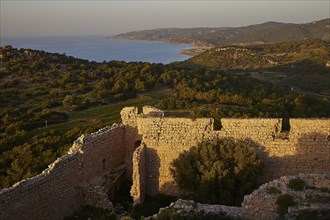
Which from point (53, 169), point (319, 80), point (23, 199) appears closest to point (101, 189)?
point (53, 169)

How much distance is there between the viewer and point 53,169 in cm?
1044

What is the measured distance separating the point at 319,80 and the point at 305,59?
16.2m

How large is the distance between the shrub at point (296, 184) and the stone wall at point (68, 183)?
5.18m

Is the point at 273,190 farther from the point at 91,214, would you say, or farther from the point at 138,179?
the point at 91,214

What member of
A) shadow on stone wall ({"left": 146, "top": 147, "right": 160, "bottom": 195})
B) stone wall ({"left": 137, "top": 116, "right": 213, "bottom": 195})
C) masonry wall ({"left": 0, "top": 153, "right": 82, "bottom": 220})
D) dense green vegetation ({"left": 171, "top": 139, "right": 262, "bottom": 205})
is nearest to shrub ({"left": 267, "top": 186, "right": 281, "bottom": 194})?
dense green vegetation ({"left": 171, "top": 139, "right": 262, "bottom": 205})

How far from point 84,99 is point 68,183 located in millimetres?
19525

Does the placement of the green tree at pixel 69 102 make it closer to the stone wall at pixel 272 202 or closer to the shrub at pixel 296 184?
the stone wall at pixel 272 202

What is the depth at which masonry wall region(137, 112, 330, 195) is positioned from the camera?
37.0ft

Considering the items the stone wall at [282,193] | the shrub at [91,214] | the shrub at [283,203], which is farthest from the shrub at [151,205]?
the shrub at [283,203]

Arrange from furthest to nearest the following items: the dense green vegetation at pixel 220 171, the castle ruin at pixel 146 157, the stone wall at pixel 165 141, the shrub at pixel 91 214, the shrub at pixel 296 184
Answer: the stone wall at pixel 165 141
the dense green vegetation at pixel 220 171
the shrub at pixel 91 214
the castle ruin at pixel 146 157
the shrub at pixel 296 184

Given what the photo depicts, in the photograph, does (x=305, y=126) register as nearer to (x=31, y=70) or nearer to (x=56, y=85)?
(x=56, y=85)

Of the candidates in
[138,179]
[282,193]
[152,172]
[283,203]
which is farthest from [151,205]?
[283,203]

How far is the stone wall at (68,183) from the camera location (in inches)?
370

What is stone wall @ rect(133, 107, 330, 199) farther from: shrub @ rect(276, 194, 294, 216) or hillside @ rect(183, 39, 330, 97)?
hillside @ rect(183, 39, 330, 97)
